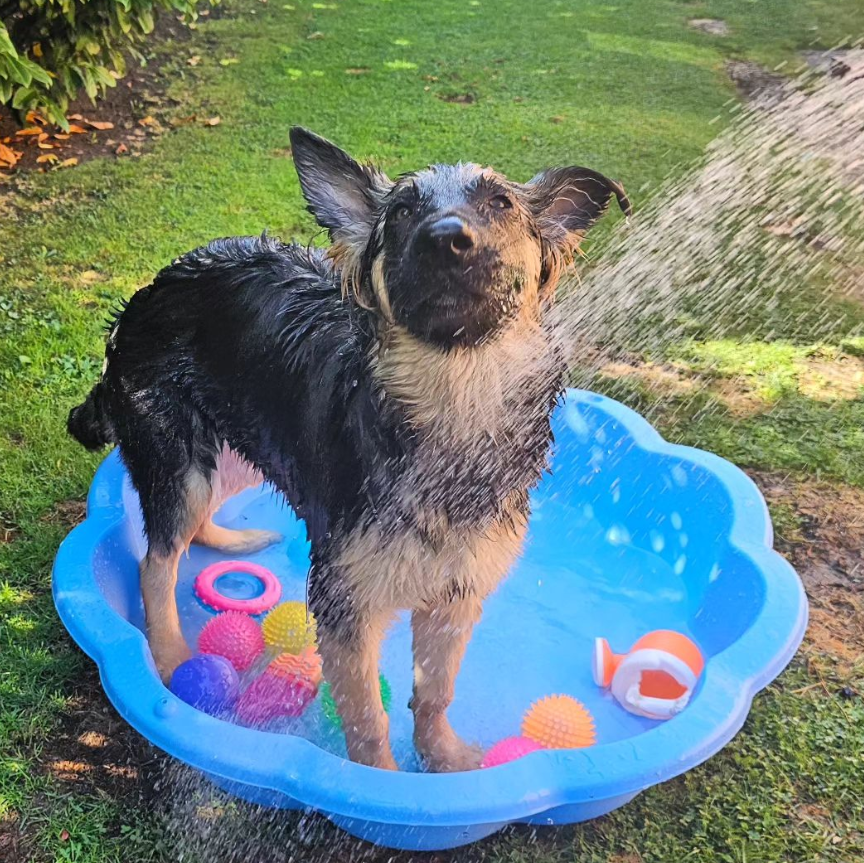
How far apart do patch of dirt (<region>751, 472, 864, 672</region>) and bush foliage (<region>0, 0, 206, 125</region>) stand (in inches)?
247

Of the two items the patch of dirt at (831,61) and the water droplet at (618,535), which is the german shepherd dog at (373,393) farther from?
the patch of dirt at (831,61)

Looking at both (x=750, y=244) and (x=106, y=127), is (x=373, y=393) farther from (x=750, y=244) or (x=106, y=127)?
(x=106, y=127)

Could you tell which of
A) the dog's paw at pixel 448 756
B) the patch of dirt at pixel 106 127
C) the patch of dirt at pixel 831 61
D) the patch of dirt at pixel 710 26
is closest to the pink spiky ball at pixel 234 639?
the dog's paw at pixel 448 756

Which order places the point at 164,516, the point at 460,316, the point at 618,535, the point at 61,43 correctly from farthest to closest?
1. the point at 61,43
2. the point at 618,535
3. the point at 164,516
4. the point at 460,316

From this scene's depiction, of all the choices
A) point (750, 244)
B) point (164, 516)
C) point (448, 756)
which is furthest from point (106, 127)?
point (448, 756)

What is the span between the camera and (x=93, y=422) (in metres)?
4.18

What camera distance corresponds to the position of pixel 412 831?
298 centimetres

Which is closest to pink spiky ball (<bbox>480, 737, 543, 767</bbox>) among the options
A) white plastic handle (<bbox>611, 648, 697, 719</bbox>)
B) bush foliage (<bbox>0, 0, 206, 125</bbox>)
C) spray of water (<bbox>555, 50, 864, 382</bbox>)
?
white plastic handle (<bbox>611, 648, 697, 719</bbox>)

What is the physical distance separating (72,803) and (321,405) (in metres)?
1.65

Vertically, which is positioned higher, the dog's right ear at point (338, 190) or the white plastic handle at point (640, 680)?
the dog's right ear at point (338, 190)

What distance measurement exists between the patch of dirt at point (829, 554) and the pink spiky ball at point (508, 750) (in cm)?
150

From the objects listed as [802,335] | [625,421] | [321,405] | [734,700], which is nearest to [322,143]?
[321,405]

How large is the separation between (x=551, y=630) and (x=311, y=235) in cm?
395

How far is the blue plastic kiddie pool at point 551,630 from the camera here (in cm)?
285
